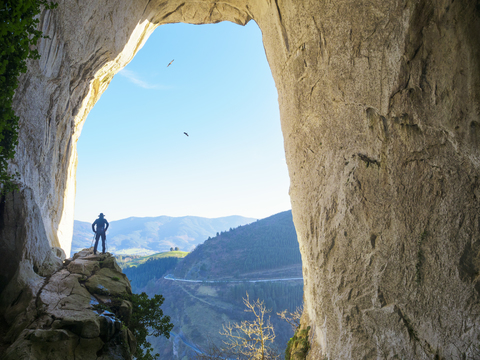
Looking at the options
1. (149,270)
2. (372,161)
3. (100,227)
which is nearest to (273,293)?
(149,270)

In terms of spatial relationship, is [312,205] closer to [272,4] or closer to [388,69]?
[388,69]

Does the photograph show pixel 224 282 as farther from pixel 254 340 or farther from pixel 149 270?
pixel 254 340

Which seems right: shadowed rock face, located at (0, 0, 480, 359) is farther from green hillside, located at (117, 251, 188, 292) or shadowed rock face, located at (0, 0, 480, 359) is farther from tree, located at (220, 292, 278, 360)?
green hillside, located at (117, 251, 188, 292)

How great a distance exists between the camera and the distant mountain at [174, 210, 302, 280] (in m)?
140

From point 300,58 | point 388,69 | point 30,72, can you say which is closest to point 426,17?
point 388,69

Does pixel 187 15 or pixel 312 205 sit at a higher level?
pixel 187 15

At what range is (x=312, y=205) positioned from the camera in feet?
33.6

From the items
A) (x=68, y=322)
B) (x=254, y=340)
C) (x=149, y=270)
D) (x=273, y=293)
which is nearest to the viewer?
(x=68, y=322)

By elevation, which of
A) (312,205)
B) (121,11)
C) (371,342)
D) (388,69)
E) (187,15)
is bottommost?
(371,342)

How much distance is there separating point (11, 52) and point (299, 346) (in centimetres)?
1375

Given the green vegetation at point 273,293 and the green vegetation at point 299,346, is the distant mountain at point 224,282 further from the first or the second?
the green vegetation at point 299,346

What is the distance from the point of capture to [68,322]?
7.18 metres

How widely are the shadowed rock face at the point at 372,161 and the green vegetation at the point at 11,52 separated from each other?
1.32 m

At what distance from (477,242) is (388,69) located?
506cm
